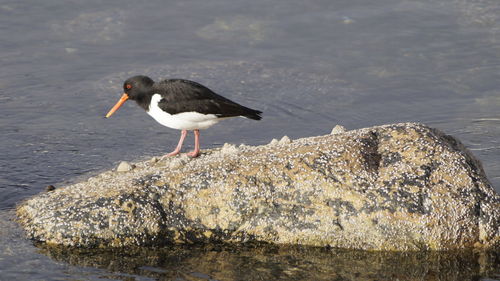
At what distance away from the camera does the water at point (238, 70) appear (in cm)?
898

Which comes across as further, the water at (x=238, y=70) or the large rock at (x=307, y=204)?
the water at (x=238, y=70)

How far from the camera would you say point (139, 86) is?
298 inches

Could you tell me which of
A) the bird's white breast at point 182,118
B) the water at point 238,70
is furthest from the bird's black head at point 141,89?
the water at point 238,70

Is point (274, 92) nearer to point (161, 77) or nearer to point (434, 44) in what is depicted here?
point (161, 77)

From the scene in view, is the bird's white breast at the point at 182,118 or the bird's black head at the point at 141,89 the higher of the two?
the bird's black head at the point at 141,89

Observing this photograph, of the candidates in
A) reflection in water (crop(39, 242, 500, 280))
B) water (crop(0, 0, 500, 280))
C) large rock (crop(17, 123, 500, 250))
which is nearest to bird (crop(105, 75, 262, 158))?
large rock (crop(17, 123, 500, 250))

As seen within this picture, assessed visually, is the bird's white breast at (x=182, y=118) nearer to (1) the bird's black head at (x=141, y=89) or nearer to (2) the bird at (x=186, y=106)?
(2) the bird at (x=186, y=106)

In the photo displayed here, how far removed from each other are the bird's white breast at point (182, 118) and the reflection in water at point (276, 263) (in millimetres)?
1651

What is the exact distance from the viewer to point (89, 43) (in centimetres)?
1177

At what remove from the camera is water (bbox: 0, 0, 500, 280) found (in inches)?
353

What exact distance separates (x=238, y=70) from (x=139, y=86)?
368 centimetres

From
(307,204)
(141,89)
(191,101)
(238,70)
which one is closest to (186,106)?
(191,101)

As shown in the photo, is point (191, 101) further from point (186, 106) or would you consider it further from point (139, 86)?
point (139, 86)

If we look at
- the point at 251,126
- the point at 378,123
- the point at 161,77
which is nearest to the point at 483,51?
the point at 378,123
